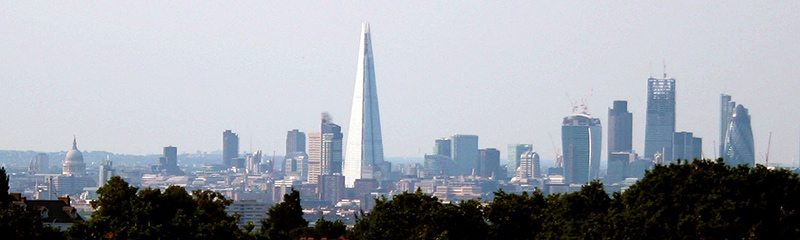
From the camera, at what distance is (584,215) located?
77.1 meters

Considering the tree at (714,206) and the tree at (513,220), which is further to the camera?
the tree at (513,220)

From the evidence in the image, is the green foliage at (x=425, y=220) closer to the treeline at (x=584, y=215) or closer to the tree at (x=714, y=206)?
the treeline at (x=584, y=215)

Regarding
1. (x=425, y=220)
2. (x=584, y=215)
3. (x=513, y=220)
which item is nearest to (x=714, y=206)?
(x=584, y=215)

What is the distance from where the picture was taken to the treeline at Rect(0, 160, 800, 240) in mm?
63156

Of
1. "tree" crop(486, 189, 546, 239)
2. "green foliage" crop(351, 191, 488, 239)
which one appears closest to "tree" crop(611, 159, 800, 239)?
"tree" crop(486, 189, 546, 239)

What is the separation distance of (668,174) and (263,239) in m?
16.9

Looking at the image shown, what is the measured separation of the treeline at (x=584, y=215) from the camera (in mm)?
63156

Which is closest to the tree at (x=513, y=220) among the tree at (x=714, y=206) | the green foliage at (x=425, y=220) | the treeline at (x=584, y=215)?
the treeline at (x=584, y=215)

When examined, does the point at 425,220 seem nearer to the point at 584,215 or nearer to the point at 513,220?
the point at 513,220

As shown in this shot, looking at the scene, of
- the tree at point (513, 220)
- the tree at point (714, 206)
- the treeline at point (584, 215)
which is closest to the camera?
the treeline at point (584, 215)

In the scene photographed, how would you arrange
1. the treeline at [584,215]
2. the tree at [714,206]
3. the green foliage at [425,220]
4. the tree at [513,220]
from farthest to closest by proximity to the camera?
1. the tree at [513,220]
2. the green foliage at [425,220]
3. the tree at [714,206]
4. the treeline at [584,215]

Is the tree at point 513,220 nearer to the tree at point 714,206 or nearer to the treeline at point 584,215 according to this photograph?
the treeline at point 584,215

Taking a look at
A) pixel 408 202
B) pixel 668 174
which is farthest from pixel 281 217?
pixel 668 174

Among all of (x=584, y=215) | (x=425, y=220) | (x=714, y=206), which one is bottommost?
(x=425, y=220)
